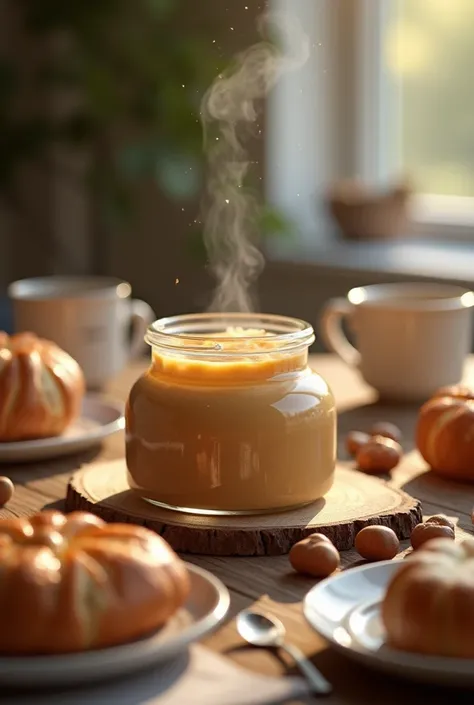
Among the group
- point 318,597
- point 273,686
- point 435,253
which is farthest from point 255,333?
point 435,253

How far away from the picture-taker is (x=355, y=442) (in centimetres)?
148

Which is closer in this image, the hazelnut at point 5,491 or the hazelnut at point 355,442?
the hazelnut at point 5,491

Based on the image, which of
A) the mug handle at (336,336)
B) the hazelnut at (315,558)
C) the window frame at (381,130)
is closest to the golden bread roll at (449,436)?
the hazelnut at (315,558)

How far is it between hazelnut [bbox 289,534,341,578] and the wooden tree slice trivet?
0.07 m

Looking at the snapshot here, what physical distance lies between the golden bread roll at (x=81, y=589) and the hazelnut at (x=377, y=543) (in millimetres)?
283

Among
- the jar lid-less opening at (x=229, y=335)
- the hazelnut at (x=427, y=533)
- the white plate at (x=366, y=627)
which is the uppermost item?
the jar lid-less opening at (x=229, y=335)

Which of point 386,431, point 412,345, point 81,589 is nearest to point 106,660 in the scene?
point 81,589

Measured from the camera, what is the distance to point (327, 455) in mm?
1172

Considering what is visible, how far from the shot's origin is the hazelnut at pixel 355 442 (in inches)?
57.8

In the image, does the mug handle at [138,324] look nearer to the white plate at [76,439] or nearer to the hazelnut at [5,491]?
the white plate at [76,439]

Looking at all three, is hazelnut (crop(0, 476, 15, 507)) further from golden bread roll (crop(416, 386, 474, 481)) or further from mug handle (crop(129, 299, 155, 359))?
mug handle (crop(129, 299, 155, 359))

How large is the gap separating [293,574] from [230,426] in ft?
0.54

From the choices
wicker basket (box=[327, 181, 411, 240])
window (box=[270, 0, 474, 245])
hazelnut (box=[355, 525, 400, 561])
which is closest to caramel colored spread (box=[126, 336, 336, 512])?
hazelnut (box=[355, 525, 400, 561])

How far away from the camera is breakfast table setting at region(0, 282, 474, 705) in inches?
29.6
